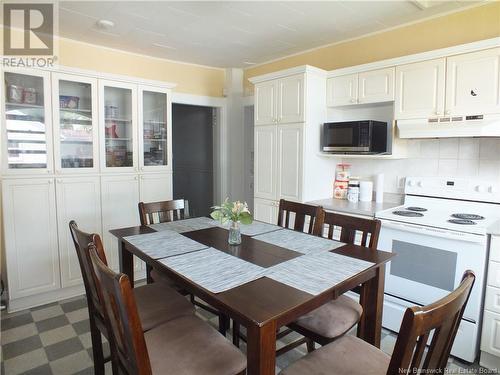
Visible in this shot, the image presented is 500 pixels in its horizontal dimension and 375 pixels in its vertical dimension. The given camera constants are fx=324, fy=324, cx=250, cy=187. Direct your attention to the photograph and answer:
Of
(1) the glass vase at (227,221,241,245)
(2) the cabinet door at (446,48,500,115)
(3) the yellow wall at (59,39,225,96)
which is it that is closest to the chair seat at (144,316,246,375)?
(1) the glass vase at (227,221,241,245)

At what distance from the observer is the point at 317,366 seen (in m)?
1.26

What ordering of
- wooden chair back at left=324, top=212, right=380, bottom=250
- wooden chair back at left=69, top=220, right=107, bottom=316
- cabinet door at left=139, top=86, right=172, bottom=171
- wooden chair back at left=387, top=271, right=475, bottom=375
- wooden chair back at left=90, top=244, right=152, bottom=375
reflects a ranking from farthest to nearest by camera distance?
cabinet door at left=139, top=86, right=172, bottom=171 < wooden chair back at left=324, top=212, right=380, bottom=250 < wooden chair back at left=69, top=220, right=107, bottom=316 < wooden chair back at left=90, top=244, right=152, bottom=375 < wooden chair back at left=387, top=271, right=475, bottom=375

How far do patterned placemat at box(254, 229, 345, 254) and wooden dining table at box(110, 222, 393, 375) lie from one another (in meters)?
0.05

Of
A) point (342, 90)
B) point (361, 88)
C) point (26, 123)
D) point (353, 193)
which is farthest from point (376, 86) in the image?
point (26, 123)

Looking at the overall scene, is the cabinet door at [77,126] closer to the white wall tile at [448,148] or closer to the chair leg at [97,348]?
the chair leg at [97,348]

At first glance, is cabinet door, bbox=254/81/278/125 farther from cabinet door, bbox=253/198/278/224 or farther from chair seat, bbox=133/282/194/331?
chair seat, bbox=133/282/194/331

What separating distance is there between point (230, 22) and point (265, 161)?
1.31 meters

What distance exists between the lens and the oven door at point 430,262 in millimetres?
Result: 2000

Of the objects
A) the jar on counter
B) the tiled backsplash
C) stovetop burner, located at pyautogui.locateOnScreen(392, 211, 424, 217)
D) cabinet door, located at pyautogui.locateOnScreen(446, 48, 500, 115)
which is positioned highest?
cabinet door, located at pyautogui.locateOnScreen(446, 48, 500, 115)

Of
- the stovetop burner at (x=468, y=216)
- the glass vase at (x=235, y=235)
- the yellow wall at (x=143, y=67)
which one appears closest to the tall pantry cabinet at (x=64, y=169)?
the yellow wall at (x=143, y=67)

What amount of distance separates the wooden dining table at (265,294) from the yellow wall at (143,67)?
2150mm

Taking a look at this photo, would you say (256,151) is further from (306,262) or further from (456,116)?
(306,262)

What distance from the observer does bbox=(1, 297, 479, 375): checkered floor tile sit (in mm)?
2012

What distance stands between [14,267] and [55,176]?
2.64 feet
